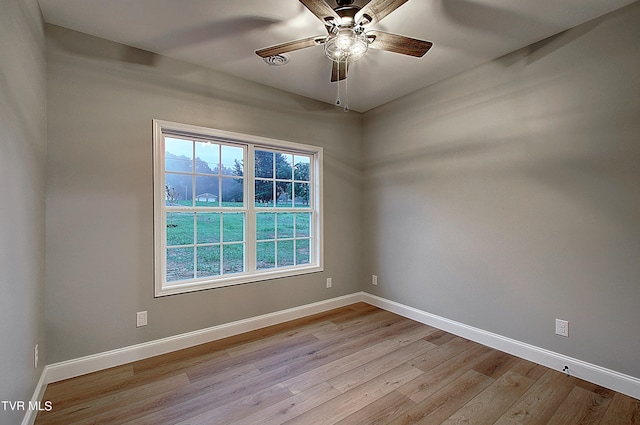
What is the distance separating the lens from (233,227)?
306 cm

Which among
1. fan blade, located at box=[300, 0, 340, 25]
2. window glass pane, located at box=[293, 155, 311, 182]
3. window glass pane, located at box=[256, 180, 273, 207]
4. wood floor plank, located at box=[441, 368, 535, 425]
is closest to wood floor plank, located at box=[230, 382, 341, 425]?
wood floor plank, located at box=[441, 368, 535, 425]

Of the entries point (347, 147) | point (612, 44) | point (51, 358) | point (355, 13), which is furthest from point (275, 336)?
point (612, 44)

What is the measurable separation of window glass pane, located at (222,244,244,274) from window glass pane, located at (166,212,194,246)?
0.38 metres

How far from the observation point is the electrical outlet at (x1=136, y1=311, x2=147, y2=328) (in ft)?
8.02

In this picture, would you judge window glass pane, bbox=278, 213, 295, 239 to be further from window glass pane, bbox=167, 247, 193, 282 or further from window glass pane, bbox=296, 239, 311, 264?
window glass pane, bbox=167, 247, 193, 282

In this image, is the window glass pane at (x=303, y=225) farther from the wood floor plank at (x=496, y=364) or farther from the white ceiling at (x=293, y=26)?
the wood floor plank at (x=496, y=364)

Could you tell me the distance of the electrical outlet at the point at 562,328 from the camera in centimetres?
223

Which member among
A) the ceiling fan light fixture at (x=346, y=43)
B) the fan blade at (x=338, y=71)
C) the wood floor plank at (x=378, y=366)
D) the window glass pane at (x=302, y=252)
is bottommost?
the wood floor plank at (x=378, y=366)

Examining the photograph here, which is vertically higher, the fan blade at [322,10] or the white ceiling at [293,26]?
the white ceiling at [293,26]

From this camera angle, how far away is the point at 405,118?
3.45 metres

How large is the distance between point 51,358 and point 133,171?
155cm

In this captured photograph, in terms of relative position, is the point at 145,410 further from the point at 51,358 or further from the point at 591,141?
the point at 591,141

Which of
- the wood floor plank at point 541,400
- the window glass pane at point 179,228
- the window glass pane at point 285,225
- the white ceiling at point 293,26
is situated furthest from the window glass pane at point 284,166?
the wood floor plank at point 541,400

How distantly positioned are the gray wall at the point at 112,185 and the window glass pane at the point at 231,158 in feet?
0.71
